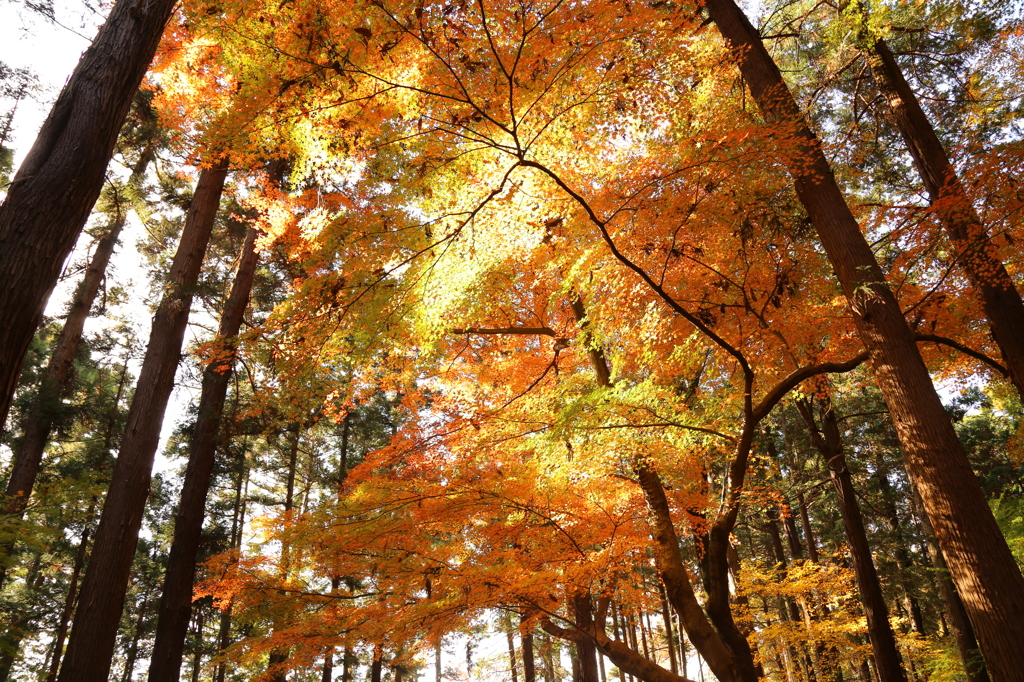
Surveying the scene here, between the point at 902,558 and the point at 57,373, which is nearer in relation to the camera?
the point at 57,373

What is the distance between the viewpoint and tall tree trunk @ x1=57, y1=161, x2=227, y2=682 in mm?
5242

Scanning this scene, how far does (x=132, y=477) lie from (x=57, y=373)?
341 inches

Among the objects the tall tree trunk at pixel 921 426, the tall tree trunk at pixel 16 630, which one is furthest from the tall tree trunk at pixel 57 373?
the tall tree trunk at pixel 921 426

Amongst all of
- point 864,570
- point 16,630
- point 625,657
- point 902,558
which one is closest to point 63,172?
point 625,657

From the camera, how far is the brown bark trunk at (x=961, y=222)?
18.8 ft

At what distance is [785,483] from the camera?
1088 centimetres

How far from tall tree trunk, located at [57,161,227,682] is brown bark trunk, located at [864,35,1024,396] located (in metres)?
8.90

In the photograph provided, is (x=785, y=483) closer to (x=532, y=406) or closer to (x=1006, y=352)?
(x=1006, y=352)

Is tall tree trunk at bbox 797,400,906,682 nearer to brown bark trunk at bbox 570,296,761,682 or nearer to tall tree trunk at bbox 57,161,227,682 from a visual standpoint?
brown bark trunk at bbox 570,296,761,682

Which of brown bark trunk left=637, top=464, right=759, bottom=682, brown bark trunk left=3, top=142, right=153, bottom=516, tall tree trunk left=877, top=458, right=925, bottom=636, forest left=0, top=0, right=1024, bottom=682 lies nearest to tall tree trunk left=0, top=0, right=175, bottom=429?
forest left=0, top=0, right=1024, bottom=682

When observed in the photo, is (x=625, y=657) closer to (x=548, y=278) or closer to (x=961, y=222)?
(x=548, y=278)

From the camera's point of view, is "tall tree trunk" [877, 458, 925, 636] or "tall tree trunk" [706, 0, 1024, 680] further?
"tall tree trunk" [877, 458, 925, 636]

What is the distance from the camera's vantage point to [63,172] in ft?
8.11

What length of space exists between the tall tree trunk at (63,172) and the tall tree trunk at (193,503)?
160 inches
